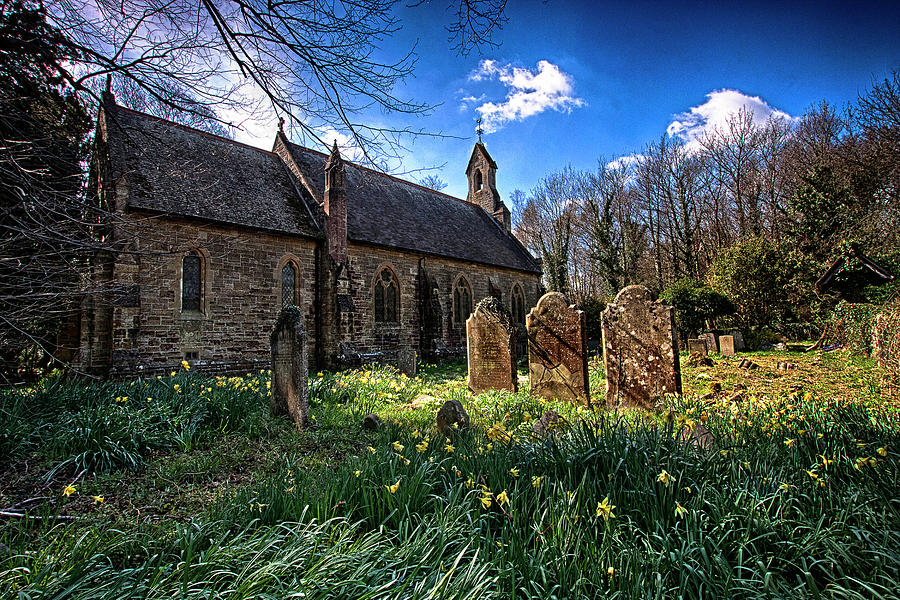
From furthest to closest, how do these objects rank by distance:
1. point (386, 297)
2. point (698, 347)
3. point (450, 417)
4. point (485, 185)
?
point (485, 185) → point (386, 297) → point (698, 347) → point (450, 417)

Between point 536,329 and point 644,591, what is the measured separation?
5.95 metres

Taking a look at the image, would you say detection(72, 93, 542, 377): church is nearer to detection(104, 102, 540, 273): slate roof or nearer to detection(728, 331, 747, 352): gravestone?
detection(104, 102, 540, 273): slate roof

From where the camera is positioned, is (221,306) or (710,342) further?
(710,342)

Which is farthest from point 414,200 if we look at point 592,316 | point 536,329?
point 536,329

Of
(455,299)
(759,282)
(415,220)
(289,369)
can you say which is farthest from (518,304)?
(289,369)

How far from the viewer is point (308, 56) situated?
354 centimetres

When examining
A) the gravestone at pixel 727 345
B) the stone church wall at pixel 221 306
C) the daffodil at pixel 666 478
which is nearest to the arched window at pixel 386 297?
the stone church wall at pixel 221 306

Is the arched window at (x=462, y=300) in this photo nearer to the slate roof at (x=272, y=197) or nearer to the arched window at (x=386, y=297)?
the slate roof at (x=272, y=197)

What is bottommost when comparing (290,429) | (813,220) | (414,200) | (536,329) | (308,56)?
(290,429)

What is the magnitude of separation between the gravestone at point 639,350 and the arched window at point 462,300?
40.5ft

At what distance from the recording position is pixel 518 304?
2295 centimetres

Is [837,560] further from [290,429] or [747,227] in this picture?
[747,227]

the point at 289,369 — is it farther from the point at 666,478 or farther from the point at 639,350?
the point at 639,350

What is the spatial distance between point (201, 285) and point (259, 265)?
1767 millimetres
